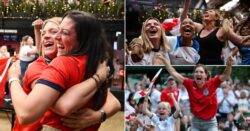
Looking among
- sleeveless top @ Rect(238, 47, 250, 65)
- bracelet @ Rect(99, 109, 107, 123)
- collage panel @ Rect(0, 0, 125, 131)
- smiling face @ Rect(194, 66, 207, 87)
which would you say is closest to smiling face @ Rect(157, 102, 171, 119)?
smiling face @ Rect(194, 66, 207, 87)

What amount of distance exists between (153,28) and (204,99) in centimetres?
82

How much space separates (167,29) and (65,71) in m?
2.69

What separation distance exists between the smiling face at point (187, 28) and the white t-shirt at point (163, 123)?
0.79 meters

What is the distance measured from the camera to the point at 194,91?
4242mm

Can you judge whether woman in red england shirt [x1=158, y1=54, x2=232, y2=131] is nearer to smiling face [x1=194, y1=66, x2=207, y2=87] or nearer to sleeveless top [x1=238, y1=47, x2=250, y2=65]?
smiling face [x1=194, y1=66, x2=207, y2=87]

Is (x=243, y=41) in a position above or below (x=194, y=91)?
above

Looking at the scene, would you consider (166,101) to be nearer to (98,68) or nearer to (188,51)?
(188,51)

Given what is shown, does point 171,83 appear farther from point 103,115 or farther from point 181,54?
point 103,115

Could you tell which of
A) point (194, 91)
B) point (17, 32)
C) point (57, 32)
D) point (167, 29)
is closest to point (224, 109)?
Answer: point (194, 91)

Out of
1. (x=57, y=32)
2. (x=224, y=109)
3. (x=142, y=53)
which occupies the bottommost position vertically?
(x=224, y=109)

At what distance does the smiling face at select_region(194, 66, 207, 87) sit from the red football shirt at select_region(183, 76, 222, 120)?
34 millimetres

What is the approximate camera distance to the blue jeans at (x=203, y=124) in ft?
14.0

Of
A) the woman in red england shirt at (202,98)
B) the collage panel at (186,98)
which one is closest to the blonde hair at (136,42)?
the collage panel at (186,98)

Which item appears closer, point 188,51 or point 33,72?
point 33,72
